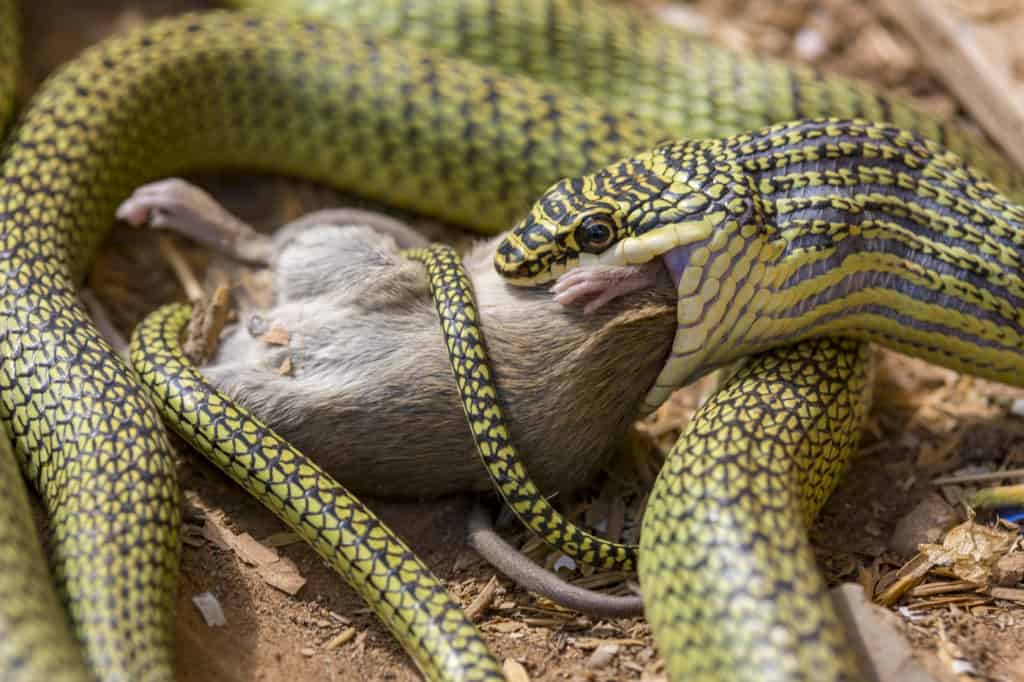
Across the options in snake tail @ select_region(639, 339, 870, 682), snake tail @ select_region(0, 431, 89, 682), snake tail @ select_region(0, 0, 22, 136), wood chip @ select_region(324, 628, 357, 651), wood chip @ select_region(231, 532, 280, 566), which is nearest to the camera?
snake tail @ select_region(0, 431, 89, 682)

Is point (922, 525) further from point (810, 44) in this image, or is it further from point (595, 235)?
point (810, 44)

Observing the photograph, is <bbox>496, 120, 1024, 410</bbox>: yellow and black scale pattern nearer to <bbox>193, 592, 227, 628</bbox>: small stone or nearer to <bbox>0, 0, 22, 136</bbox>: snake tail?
<bbox>193, 592, 227, 628</bbox>: small stone

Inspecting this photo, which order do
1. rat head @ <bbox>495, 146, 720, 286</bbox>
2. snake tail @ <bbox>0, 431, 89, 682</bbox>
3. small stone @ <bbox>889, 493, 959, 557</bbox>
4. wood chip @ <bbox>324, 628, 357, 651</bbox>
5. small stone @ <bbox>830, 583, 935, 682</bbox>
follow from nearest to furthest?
snake tail @ <bbox>0, 431, 89, 682</bbox>, small stone @ <bbox>830, 583, 935, 682</bbox>, wood chip @ <bbox>324, 628, 357, 651</bbox>, rat head @ <bbox>495, 146, 720, 286</bbox>, small stone @ <bbox>889, 493, 959, 557</bbox>

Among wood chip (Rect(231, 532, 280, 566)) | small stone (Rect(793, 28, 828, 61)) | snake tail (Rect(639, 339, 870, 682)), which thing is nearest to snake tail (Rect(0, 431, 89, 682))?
wood chip (Rect(231, 532, 280, 566))

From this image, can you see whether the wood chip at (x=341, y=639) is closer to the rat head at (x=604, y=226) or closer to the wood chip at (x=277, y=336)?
the wood chip at (x=277, y=336)

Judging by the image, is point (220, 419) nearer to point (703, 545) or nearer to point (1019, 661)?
point (703, 545)

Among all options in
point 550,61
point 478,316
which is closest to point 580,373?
point 478,316

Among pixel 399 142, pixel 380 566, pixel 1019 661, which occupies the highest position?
pixel 399 142
